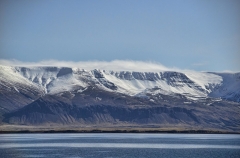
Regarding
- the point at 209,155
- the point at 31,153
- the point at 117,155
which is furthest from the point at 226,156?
the point at 31,153

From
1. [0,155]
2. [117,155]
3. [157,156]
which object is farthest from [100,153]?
[0,155]

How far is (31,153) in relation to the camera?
124938mm

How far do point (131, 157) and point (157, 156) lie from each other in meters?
6.32

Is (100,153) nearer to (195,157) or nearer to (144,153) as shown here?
(144,153)

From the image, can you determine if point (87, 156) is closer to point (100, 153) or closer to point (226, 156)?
point (100, 153)

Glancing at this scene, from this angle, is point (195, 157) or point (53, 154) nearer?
point (195, 157)

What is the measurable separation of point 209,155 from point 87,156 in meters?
26.7

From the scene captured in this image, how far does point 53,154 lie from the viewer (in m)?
122

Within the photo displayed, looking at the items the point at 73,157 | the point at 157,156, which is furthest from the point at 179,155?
the point at 73,157

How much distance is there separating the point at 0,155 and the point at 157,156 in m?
33.4

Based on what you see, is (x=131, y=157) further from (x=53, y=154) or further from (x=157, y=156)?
(x=53, y=154)

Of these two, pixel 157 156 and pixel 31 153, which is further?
pixel 31 153

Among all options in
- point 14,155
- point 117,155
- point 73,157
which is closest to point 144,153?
point 117,155

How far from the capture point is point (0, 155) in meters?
115
